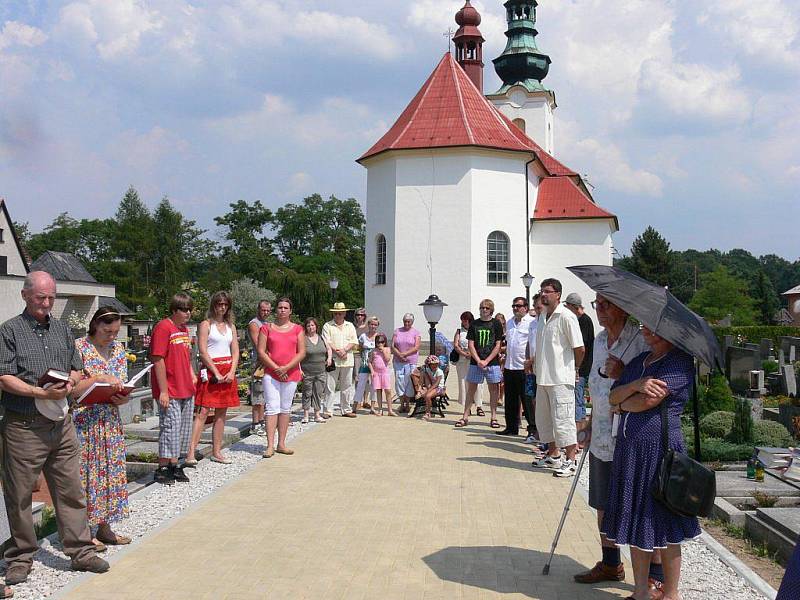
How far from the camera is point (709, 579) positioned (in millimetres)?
4957

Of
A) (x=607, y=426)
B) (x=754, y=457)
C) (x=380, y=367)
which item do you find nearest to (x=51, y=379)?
(x=607, y=426)

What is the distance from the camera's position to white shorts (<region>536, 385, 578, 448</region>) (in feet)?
27.4

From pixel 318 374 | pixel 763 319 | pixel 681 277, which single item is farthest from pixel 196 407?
pixel 681 277

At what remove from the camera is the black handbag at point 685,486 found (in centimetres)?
391

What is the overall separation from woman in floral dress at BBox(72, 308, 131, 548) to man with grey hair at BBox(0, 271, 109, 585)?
0.39 metres

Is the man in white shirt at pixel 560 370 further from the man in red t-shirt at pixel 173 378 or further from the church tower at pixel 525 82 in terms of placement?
the church tower at pixel 525 82

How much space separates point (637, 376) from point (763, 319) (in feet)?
238

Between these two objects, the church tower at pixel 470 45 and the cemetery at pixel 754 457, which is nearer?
the cemetery at pixel 754 457

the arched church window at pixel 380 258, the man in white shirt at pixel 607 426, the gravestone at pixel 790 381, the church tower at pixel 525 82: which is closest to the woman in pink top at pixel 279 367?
the man in white shirt at pixel 607 426

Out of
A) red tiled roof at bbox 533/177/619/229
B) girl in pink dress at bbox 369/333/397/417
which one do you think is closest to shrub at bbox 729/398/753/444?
girl in pink dress at bbox 369/333/397/417

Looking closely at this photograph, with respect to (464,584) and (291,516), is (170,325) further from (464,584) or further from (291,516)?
(464,584)

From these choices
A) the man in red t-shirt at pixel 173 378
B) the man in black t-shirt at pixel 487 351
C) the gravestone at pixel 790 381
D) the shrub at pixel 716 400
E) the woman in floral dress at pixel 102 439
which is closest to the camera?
the woman in floral dress at pixel 102 439

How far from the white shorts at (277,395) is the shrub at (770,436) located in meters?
6.01

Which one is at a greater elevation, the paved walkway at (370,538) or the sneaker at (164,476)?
the sneaker at (164,476)
